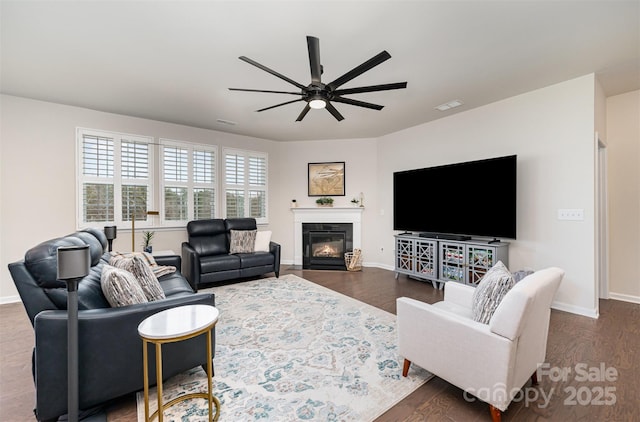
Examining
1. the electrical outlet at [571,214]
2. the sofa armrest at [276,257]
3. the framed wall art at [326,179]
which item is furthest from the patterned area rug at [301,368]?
the framed wall art at [326,179]

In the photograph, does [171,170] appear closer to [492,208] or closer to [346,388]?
[346,388]

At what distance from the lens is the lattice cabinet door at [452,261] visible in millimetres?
3885

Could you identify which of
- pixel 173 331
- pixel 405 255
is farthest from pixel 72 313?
pixel 405 255

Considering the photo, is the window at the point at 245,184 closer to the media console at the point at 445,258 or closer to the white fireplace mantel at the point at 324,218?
the white fireplace mantel at the point at 324,218

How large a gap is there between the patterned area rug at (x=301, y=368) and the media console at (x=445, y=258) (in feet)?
4.87

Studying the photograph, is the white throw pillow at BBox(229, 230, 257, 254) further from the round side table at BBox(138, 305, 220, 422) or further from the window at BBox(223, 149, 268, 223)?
the round side table at BBox(138, 305, 220, 422)

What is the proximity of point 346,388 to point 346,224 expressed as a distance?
4.07 m

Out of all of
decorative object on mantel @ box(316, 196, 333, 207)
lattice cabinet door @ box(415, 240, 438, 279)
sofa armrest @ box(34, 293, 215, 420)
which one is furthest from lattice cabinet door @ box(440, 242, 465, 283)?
sofa armrest @ box(34, 293, 215, 420)

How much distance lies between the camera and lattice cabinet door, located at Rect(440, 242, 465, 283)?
12.7 feet

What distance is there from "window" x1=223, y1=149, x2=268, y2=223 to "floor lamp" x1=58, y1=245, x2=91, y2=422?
13.3 ft

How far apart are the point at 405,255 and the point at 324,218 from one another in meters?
1.93

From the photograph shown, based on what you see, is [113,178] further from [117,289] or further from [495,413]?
[495,413]

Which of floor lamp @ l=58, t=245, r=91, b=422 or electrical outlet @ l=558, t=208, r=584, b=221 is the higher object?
electrical outlet @ l=558, t=208, r=584, b=221

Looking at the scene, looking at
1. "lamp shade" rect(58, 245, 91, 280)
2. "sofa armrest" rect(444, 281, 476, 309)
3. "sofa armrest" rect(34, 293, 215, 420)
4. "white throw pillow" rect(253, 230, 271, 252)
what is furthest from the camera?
"white throw pillow" rect(253, 230, 271, 252)
